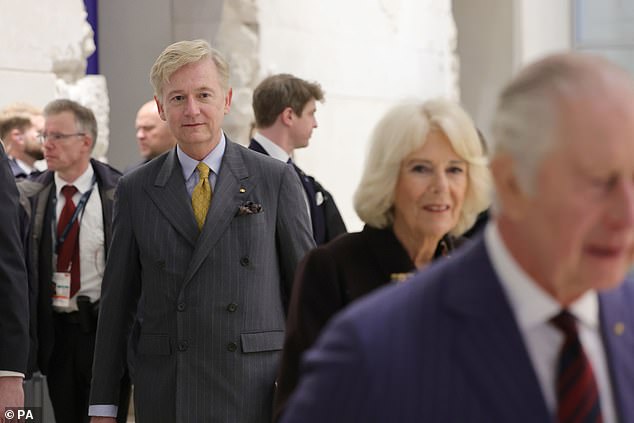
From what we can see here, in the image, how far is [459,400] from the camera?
73.4 inches

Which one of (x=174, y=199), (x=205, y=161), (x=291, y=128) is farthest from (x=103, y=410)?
(x=291, y=128)

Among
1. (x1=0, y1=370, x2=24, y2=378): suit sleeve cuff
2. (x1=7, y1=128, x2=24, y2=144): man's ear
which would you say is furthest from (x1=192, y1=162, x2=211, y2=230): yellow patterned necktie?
(x1=7, y1=128, x2=24, y2=144): man's ear

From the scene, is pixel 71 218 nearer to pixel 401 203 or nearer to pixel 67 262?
pixel 67 262

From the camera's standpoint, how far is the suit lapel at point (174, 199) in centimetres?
443

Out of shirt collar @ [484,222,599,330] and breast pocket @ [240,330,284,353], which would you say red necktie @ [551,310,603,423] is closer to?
shirt collar @ [484,222,599,330]

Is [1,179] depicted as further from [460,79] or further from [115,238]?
[460,79]

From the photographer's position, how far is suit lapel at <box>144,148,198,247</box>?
443 cm

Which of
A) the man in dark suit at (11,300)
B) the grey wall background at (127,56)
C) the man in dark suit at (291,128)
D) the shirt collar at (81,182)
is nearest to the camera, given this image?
the man in dark suit at (11,300)

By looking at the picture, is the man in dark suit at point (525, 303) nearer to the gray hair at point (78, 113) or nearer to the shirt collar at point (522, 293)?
the shirt collar at point (522, 293)

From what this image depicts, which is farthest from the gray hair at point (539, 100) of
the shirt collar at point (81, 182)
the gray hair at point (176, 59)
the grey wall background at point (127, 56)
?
the grey wall background at point (127, 56)

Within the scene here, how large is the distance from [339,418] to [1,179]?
3165 millimetres

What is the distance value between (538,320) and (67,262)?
463cm

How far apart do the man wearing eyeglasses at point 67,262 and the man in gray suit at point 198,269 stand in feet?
5.34

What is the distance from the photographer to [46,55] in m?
8.43
